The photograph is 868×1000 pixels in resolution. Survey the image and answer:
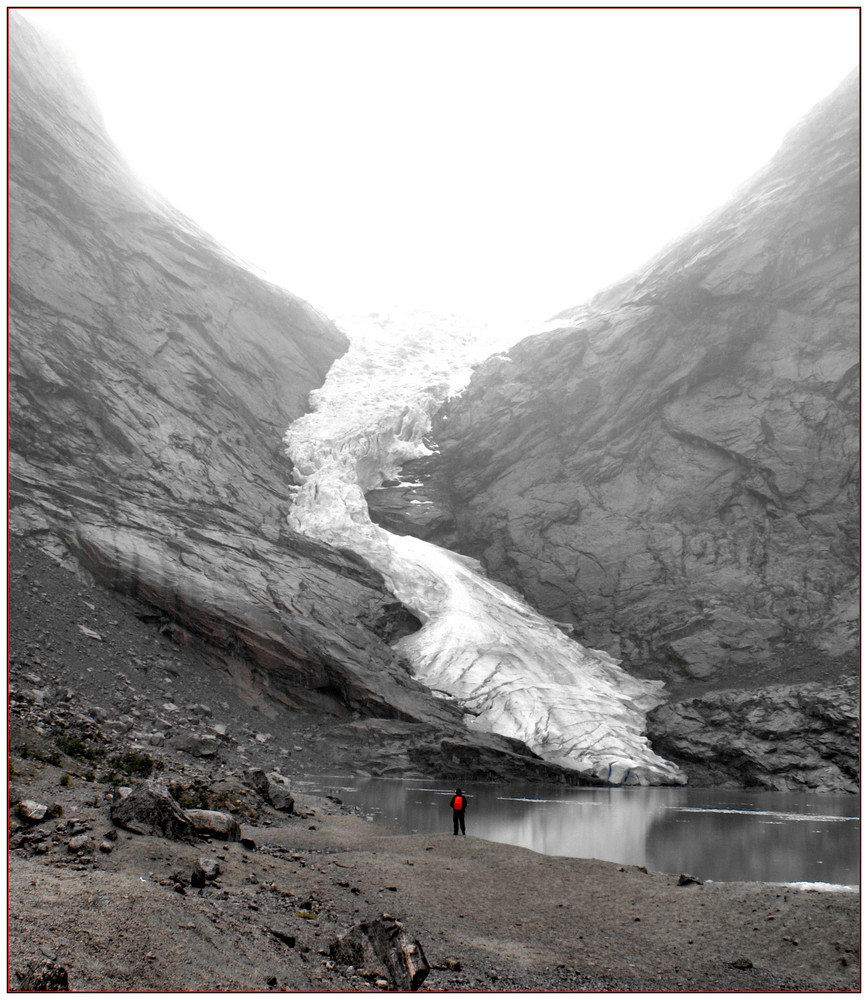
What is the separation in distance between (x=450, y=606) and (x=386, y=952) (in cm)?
3163

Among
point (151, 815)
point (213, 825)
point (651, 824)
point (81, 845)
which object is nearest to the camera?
point (81, 845)

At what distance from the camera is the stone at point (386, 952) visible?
18.8 ft

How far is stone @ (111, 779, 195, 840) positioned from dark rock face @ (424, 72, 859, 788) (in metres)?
33.5

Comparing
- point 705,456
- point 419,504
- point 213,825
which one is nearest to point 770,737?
point 705,456

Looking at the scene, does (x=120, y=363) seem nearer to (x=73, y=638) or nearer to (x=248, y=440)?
(x=248, y=440)

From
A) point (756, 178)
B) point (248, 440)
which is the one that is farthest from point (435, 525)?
point (756, 178)

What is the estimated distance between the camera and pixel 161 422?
124 ft

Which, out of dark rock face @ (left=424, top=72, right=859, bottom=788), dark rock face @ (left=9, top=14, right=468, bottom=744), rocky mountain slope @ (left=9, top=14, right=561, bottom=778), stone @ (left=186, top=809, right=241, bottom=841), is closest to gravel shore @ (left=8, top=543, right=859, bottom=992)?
stone @ (left=186, top=809, right=241, bottom=841)

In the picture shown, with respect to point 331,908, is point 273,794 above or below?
below

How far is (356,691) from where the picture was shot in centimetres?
2858

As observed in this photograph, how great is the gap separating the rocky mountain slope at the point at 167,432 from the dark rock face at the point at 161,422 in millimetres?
104

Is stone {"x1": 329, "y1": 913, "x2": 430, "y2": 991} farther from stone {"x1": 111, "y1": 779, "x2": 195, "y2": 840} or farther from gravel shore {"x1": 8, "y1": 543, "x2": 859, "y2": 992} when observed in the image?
stone {"x1": 111, "y1": 779, "x2": 195, "y2": 840}

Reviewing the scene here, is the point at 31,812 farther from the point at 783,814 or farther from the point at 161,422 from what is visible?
the point at 161,422

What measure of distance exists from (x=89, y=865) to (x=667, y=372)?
46.4 meters
